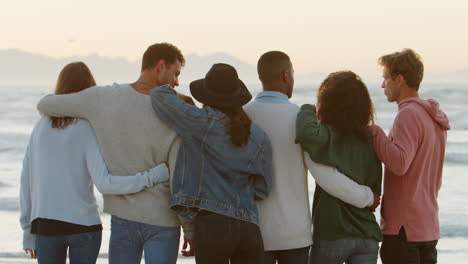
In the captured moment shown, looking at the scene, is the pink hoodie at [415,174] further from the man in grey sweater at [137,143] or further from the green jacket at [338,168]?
the man in grey sweater at [137,143]

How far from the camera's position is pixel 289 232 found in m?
2.59

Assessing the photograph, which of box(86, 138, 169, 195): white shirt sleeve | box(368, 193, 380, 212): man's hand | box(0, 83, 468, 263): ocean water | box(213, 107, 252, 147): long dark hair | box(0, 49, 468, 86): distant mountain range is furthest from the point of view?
box(0, 49, 468, 86): distant mountain range

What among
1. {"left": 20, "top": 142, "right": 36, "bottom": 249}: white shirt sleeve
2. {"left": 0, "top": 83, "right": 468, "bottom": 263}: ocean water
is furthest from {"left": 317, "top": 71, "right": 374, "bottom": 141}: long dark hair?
{"left": 0, "top": 83, "right": 468, "bottom": 263}: ocean water

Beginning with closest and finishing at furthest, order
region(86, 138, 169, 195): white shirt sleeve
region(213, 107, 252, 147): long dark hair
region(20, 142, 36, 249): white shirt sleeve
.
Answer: region(213, 107, 252, 147): long dark hair
region(86, 138, 169, 195): white shirt sleeve
region(20, 142, 36, 249): white shirt sleeve

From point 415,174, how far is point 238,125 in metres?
0.78

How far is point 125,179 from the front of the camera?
2.53 meters

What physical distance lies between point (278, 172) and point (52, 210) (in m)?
0.90

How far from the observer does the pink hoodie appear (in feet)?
8.67

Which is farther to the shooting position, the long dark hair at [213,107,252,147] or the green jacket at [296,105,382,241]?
the green jacket at [296,105,382,241]

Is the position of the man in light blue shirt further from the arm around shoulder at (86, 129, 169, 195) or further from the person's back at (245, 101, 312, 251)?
the arm around shoulder at (86, 129, 169, 195)

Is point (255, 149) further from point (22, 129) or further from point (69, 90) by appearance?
point (22, 129)

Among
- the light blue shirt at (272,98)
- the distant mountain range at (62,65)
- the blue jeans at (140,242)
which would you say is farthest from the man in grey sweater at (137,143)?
the distant mountain range at (62,65)

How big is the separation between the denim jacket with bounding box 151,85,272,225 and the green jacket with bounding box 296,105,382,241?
188mm

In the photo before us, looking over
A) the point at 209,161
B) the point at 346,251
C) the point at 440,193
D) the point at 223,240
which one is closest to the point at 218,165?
the point at 209,161
